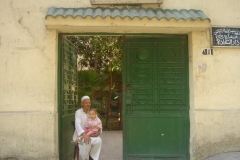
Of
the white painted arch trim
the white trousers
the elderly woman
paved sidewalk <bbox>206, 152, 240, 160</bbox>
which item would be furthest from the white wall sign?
the white trousers

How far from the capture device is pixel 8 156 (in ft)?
18.6

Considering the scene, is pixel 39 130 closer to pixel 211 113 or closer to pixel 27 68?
pixel 27 68

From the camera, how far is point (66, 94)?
6562mm

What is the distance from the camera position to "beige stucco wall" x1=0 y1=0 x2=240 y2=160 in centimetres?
571

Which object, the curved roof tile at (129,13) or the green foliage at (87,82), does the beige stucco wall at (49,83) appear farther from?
the green foliage at (87,82)

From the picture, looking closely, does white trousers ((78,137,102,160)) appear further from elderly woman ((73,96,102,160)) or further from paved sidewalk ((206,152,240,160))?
paved sidewalk ((206,152,240,160))

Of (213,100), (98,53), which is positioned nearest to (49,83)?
(213,100)

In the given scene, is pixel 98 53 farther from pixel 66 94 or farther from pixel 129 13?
pixel 129 13

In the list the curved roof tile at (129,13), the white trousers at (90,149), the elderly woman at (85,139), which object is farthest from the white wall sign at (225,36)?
the white trousers at (90,149)

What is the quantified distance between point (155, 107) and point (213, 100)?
1079 mm

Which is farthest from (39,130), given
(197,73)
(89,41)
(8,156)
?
(89,41)

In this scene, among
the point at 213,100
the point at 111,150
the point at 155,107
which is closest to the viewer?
the point at 213,100

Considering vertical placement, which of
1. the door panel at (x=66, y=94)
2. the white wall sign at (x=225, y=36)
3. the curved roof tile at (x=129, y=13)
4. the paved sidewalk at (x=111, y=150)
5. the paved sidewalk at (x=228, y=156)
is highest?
the curved roof tile at (x=129, y=13)

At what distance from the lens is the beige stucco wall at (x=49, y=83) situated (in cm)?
571
